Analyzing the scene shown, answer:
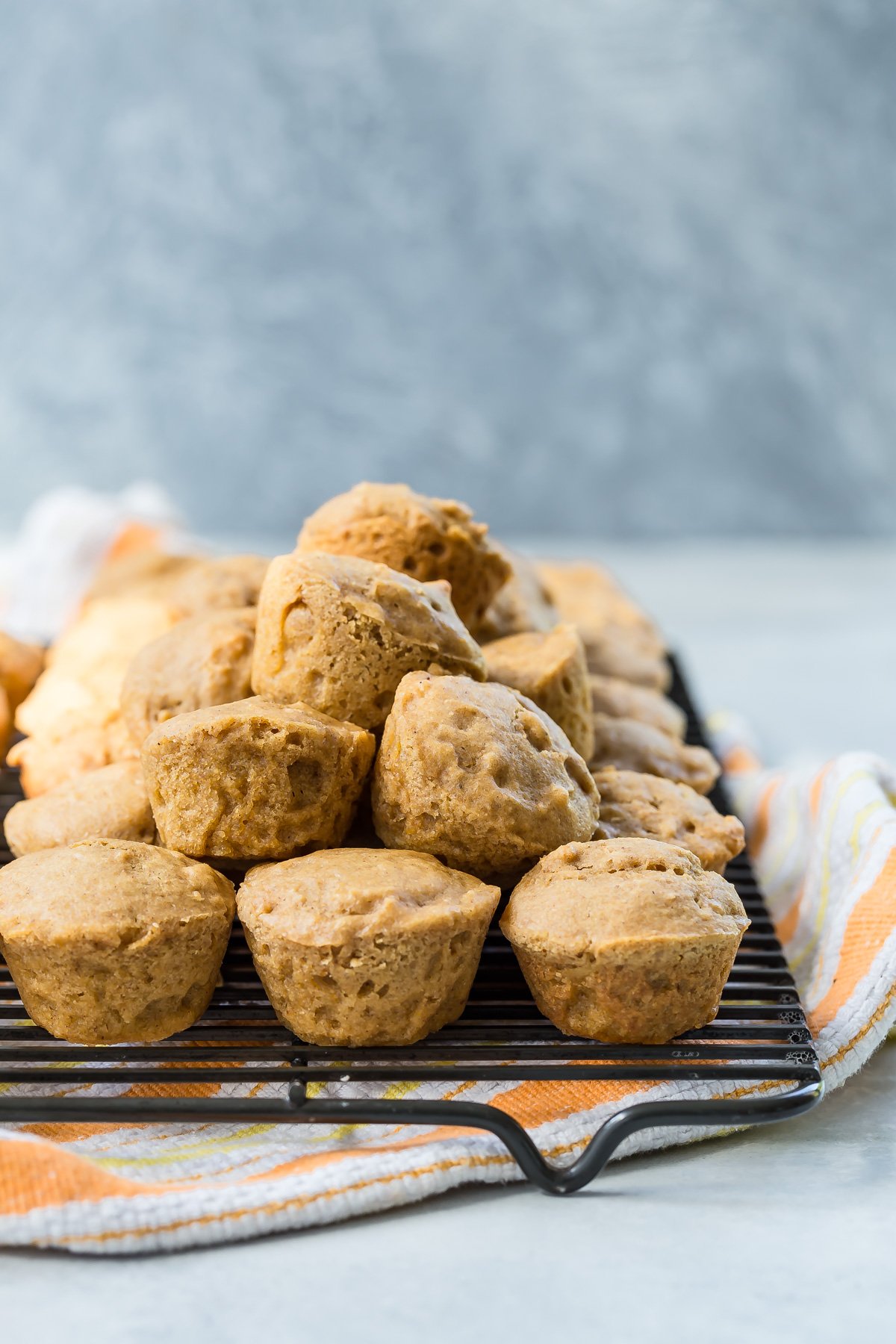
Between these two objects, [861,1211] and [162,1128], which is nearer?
[861,1211]

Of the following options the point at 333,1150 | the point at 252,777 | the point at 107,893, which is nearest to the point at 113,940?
the point at 107,893

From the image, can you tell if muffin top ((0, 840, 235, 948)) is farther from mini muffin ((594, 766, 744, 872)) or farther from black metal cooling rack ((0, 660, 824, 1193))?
mini muffin ((594, 766, 744, 872))

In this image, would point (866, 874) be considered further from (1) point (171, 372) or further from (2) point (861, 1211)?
(1) point (171, 372)

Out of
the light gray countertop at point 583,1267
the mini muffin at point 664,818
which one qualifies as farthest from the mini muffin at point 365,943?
the mini muffin at point 664,818

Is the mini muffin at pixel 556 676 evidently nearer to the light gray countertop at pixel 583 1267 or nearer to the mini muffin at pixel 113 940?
the mini muffin at pixel 113 940

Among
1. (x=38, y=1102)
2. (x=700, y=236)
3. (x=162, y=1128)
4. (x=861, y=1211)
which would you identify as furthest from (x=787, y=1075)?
(x=700, y=236)

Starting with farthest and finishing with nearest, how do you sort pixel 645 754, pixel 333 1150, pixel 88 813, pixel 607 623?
A: pixel 607 623 → pixel 645 754 → pixel 88 813 → pixel 333 1150

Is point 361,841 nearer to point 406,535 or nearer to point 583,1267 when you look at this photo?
point 406,535
